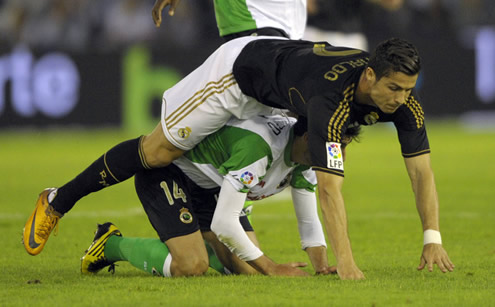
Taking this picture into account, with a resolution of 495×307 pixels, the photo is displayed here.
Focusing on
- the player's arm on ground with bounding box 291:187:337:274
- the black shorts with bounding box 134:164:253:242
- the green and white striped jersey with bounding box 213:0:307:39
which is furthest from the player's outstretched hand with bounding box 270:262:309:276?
the green and white striped jersey with bounding box 213:0:307:39

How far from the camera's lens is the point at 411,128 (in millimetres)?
4703

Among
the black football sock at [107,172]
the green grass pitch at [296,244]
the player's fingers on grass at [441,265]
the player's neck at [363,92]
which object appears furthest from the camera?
the black football sock at [107,172]

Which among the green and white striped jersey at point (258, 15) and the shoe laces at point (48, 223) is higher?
the green and white striped jersey at point (258, 15)

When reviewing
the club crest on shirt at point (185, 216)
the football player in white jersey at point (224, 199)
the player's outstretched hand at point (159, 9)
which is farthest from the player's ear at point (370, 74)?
the player's outstretched hand at point (159, 9)

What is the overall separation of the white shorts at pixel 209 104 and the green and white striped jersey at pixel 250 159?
0.27 ft

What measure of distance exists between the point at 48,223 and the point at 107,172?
443mm

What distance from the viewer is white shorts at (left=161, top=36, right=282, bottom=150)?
503 cm

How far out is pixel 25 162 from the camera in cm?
1212

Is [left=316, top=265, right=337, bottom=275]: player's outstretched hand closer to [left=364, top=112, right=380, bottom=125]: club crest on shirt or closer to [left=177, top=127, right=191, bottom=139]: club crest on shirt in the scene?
[left=364, top=112, right=380, bottom=125]: club crest on shirt

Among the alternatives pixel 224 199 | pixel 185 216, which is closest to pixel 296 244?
pixel 185 216

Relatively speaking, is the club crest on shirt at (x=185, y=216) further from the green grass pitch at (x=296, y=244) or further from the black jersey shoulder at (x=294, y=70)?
the black jersey shoulder at (x=294, y=70)

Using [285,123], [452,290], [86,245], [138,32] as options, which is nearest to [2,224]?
[86,245]

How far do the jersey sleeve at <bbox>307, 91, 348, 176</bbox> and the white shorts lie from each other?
0.70m

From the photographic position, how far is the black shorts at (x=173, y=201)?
5172 millimetres
